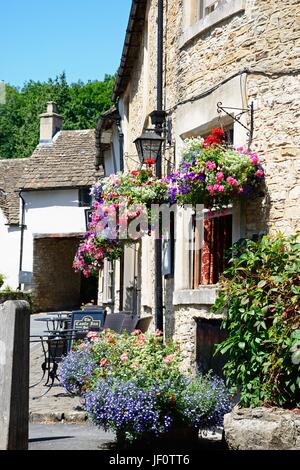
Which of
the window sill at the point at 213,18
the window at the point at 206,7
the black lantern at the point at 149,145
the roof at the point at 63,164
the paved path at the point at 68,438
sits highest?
the roof at the point at 63,164

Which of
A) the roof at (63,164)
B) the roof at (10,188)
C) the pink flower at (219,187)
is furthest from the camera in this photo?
the roof at (10,188)

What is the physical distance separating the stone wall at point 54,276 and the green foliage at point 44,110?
1536 cm

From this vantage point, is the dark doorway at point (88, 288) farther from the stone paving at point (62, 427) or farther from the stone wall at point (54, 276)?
the stone paving at point (62, 427)

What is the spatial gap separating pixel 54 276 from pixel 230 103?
953 inches

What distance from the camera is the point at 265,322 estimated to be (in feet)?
22.9

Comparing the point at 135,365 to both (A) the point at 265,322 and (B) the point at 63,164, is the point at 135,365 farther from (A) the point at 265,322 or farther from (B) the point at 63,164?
(B) the point at 63,164

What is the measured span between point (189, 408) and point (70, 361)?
247 centimetres

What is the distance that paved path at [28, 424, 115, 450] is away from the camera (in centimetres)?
724

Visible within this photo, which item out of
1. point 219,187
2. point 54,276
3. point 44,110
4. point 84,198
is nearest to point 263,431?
point 219,187

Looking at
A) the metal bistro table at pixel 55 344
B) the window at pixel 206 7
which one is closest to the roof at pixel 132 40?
the window at pixel 206 7

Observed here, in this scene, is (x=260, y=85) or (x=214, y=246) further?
(x=214, y=246)

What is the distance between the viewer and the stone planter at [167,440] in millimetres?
6539

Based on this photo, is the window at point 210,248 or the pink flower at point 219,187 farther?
the window at point 210,248

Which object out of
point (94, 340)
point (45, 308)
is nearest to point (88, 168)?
point (45, 308)
